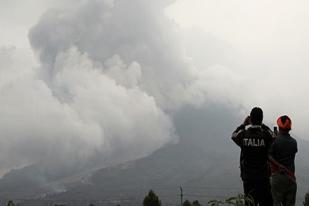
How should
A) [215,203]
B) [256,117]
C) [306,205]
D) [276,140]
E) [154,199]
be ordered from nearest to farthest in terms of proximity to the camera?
[215,203]
[256,117]
[276,140]
[306,205]
[154,199]

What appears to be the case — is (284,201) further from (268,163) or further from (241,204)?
(241,204)

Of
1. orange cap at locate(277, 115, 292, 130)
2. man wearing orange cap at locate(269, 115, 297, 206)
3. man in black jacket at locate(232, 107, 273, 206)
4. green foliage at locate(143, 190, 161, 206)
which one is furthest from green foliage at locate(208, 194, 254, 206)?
green foliage at locate(143, 190, 161, 206)

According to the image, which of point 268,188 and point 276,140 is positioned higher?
point 276,140

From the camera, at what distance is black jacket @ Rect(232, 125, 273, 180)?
11336 mm

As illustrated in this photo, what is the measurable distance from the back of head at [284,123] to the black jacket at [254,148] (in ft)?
2.51

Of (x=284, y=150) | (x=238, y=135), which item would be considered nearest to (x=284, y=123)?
(x=284, y=150)

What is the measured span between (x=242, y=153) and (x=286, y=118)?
4.49 ft

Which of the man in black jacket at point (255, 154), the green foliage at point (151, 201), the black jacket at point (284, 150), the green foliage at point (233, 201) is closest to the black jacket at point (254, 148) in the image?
the man in black jacket at point (255, 154)

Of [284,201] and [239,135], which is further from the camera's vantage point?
[284,201]

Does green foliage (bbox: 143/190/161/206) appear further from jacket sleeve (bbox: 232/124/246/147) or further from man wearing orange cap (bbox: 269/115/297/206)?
jacket sleeve (bbox: 232/124/246/147)

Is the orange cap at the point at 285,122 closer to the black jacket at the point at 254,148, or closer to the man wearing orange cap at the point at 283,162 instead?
the man wearing orange cap at the point at 283,162

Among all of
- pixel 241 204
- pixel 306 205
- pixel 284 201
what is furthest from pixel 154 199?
pixel 241 204

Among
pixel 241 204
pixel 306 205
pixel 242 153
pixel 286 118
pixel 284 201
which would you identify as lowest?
pixel 241 204

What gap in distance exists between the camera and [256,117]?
1133 centimetres
